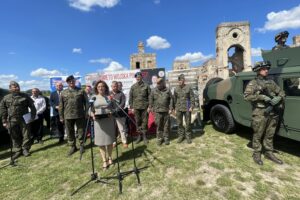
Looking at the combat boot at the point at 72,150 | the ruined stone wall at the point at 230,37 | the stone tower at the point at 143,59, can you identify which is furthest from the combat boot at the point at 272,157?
the stone tower at the point at 143,59

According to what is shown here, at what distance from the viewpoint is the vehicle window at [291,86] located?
3660mm

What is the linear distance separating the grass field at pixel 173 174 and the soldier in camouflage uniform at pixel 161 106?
1.41 feet

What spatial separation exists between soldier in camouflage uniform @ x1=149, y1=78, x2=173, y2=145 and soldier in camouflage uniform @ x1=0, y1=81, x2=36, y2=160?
3.28 m

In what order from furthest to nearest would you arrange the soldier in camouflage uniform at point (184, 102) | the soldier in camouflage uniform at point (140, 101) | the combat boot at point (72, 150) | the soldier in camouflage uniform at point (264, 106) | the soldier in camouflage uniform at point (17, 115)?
the soldier in camouflage uniform at point (140, 101) < the soldier in camouflage uniform at point (184, 102) < the combat boot at point (72, 150) < the soldier in camouflage uniform at point (17, 115) < the soldier in camouflage uniform at point (264, 106)

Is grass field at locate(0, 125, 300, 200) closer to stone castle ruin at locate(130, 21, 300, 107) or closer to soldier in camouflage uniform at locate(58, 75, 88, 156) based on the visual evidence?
soldier in camouflage uniform at locate(58, 75, 88, 156)

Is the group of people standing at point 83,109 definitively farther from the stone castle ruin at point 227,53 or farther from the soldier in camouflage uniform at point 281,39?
Result: the stone castle ruin at point 227,53

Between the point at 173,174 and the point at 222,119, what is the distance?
296cm

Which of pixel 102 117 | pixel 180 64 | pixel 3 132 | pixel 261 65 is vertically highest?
pixel 180 64

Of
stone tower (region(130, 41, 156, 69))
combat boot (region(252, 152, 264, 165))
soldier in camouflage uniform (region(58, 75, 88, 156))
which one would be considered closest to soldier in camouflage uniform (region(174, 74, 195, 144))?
combat boot (region(252, 152, 264, 165))

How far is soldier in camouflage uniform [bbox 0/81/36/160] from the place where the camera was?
458cm

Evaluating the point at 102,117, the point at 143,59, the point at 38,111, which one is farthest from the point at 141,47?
the point at 102,117

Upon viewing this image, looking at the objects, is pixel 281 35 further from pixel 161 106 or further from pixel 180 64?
pixel 180 64

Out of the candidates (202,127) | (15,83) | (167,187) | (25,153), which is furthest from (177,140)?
(15,83)

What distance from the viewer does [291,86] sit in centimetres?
376
